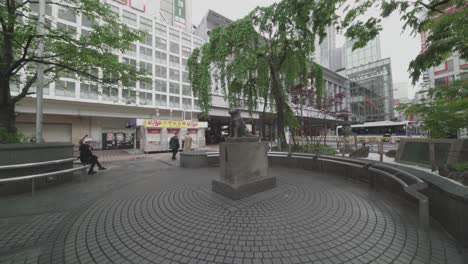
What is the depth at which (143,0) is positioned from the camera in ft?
110

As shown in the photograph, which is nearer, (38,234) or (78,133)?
(38,234)

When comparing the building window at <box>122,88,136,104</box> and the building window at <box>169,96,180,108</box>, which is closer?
the building window at <box>122,88,136,104</box>

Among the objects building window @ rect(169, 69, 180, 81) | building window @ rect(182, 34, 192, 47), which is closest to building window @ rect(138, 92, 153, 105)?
building window @ rect(169, 69, 180, 81)

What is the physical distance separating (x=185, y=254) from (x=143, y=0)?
4554cm

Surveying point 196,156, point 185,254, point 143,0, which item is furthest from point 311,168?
point 143,0

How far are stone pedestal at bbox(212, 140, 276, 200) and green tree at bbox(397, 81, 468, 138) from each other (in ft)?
22.0

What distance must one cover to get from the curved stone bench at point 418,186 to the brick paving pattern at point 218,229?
0.68 ft

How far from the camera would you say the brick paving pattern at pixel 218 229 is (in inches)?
87.7

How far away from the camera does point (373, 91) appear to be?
140 ft

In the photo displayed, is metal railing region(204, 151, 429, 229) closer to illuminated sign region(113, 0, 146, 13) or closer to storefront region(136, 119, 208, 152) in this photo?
storefront region(136, 119, 208, 152)

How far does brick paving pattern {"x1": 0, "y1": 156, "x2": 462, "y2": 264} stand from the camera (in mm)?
2229

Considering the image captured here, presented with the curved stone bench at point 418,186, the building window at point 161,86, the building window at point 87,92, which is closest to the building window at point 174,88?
the building window at point 161,86

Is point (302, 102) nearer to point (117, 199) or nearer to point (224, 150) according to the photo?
point (224, 150)

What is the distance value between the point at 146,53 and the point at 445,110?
30.1 metres
